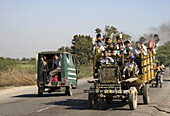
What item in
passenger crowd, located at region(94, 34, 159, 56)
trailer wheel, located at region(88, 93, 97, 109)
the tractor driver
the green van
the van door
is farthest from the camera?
the van door

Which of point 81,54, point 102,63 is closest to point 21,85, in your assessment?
point 102,63

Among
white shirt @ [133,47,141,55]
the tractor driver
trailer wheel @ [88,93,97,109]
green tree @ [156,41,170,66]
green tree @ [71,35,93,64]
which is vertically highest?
green tree @ [156,41,170,66]

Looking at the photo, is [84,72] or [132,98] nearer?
[132,98]

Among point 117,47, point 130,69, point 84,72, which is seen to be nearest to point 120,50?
point 117,47

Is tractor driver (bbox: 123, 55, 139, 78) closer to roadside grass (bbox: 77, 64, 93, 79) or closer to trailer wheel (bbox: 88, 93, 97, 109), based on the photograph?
trailer wheel (bbox: 88, 93, 97, 109)

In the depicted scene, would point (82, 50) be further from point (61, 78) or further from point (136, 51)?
point (136, 51)

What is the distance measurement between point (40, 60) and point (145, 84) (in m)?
7.04

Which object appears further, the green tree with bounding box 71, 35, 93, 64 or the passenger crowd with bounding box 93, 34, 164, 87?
the green tree with bounding box 71, 35, 93, 64

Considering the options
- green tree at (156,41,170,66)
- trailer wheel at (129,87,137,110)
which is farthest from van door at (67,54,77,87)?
green tree at (156,41,170,66)

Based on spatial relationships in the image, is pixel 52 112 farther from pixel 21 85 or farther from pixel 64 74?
pixel 21 85

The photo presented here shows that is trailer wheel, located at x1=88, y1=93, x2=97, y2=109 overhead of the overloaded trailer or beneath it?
beneath

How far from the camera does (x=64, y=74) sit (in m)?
18.7

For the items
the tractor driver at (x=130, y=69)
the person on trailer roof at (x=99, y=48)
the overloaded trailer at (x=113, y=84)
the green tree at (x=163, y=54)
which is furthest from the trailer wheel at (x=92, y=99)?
the green tree at (x=163, y=54)

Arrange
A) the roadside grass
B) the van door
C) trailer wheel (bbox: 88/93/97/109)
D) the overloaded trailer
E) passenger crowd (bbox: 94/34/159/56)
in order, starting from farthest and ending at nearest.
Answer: the roadside grass → the van door → passenger crowd (bbox: 94/34/159/56) → trailer wheel (bbox: 88/93/97/109) → the overloaded trailer
